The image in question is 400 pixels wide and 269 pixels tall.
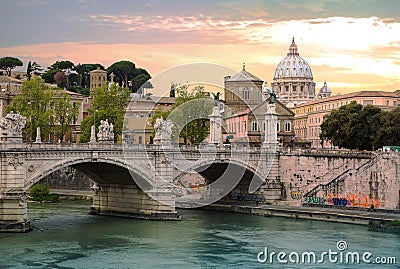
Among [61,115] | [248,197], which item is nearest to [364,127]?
[248,197]

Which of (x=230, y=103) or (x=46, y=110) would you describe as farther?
(x=230, y=103)

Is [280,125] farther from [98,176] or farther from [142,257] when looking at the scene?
[142,257]

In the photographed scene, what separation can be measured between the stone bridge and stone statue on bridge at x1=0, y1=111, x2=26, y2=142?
314 mm

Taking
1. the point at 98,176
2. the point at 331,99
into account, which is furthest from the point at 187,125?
the point at 331,99

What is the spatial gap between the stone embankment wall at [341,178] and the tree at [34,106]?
17.6 m

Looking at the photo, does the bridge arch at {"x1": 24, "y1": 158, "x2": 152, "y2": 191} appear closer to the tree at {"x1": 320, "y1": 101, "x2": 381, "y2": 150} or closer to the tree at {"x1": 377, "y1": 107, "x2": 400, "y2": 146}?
the tree at {"x1": 377, "y1": 107, "x2": 400, "y2": 146}

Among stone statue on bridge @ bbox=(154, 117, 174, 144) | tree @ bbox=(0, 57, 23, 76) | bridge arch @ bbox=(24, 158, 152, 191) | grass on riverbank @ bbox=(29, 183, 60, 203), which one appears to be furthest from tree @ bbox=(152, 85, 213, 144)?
tree @ bbox=(0, 57, 23, 76)

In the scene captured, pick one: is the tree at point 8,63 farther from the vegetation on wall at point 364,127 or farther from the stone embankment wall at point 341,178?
the stone embankment wall at point 341,178

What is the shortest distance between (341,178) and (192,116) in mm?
16877

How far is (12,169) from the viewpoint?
112ft

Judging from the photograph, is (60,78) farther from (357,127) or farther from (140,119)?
(357,127)

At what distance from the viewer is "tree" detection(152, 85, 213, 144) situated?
57.0 metres

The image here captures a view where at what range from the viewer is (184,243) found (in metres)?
33.2

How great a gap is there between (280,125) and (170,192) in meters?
23.1
